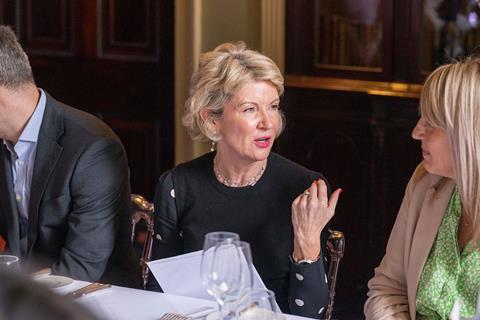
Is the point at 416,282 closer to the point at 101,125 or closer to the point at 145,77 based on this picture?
the point at 101,125

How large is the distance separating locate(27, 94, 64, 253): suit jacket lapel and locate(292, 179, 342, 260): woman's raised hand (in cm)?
75

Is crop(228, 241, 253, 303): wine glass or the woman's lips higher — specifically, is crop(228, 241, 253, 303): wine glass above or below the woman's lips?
below

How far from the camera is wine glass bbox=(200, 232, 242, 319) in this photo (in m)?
1.56

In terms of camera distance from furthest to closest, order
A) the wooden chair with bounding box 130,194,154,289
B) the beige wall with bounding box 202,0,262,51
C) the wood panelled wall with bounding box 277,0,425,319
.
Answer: the beige wall with bounding box 202,0,262,51 → the wood panelled wall with bounding box 277,0,425,319 → the wooden chair with bounding box 130,194,154,289

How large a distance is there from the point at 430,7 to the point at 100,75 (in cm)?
210

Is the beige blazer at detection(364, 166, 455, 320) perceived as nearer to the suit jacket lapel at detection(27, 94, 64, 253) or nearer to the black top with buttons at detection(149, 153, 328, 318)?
the black top with buttons at detection(149, 153, 328, 318)

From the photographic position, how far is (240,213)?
232 centimetres

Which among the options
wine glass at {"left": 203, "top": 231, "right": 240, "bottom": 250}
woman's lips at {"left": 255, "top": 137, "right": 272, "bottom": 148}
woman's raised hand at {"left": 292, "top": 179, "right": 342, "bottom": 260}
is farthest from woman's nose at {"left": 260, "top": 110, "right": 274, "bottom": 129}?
wine glass at {"left": 203, "top": 231, "right": 240, "bottom": 250}

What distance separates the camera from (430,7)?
3.84 metres

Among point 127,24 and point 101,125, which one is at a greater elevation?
point 127,24

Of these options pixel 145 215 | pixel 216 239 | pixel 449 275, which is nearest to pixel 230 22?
pixel 145 215

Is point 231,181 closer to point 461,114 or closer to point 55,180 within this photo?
point 55,180

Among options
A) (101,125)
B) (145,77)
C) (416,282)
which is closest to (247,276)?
(416,282)

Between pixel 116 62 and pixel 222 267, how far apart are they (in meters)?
3.63
